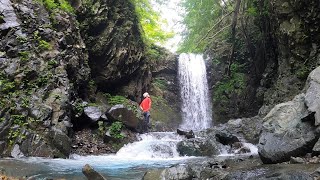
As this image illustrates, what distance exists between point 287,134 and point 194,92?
14549 mm

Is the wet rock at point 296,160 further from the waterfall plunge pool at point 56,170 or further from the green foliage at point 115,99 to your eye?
the green foliage at point 115,99

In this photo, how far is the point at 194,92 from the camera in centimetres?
2109

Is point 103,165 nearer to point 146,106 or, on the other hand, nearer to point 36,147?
point 36,147

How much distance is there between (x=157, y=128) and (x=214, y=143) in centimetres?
545

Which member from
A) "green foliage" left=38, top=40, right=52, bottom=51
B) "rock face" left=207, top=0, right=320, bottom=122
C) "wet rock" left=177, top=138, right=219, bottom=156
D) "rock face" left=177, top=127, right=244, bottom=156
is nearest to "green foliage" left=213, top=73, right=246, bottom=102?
"rock face" left=207, top=0, right=320, bottom=122

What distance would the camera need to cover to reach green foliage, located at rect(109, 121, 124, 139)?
474 inches

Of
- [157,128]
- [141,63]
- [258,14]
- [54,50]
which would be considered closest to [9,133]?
[54,50]

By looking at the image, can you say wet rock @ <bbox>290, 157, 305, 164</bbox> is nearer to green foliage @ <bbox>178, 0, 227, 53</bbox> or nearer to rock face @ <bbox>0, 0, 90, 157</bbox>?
rock face @ <bbox>0, 0, 90, 157</bbox>

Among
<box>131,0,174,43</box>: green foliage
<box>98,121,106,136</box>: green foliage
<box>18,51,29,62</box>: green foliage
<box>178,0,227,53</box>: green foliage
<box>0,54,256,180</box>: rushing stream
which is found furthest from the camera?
<box>131,0,174,43</box>: green foliage

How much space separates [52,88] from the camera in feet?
35.1

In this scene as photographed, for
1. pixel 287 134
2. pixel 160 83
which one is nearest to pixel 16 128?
pixel 287 134

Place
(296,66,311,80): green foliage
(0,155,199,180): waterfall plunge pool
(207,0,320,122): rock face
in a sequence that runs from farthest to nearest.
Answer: (207,0,320,122): rock face, (296,66,311,80): green foliage, (0,155,199,180): waterfall plunge pool

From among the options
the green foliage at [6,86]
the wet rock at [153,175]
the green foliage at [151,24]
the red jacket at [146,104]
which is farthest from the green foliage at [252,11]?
the wet rock at [153,175]

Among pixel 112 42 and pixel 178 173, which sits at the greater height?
pixel 112 42
